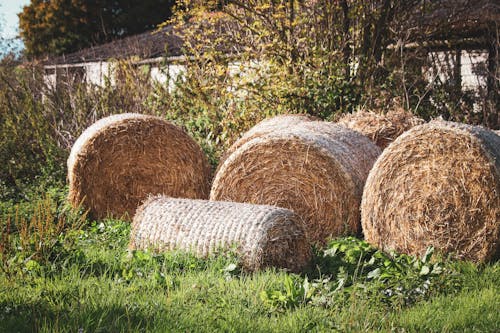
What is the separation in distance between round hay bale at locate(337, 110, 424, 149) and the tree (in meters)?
26.7

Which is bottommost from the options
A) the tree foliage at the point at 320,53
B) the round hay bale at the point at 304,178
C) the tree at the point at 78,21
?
the round hay bale at the point at 304,178

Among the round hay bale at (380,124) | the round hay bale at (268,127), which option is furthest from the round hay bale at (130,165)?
the round hay bale at (380,124)

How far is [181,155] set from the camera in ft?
28.7

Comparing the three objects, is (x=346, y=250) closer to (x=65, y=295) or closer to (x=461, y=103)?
(x=65, y=295)

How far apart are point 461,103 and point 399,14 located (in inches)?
105

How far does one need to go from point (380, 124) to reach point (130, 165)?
3209 mm

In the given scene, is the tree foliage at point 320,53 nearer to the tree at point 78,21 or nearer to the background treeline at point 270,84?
the background treeline at point 270,84

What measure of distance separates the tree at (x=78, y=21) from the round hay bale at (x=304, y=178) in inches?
1109

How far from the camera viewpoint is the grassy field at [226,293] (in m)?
4.46

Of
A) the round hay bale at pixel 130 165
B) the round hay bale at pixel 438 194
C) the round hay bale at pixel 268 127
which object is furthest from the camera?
the round hay bale at pixel 130 165

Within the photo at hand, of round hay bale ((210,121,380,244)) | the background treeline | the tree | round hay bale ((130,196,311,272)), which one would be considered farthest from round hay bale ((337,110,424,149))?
the tree

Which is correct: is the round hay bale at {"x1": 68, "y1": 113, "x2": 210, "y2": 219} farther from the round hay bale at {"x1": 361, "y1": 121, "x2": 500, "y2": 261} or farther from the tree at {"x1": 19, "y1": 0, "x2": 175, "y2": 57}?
the tree at {"x1": 19, "y1": 0, "x2": 175, "y2": 57}

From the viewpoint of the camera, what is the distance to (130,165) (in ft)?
28.6

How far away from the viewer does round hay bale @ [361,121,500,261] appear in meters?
6.18
